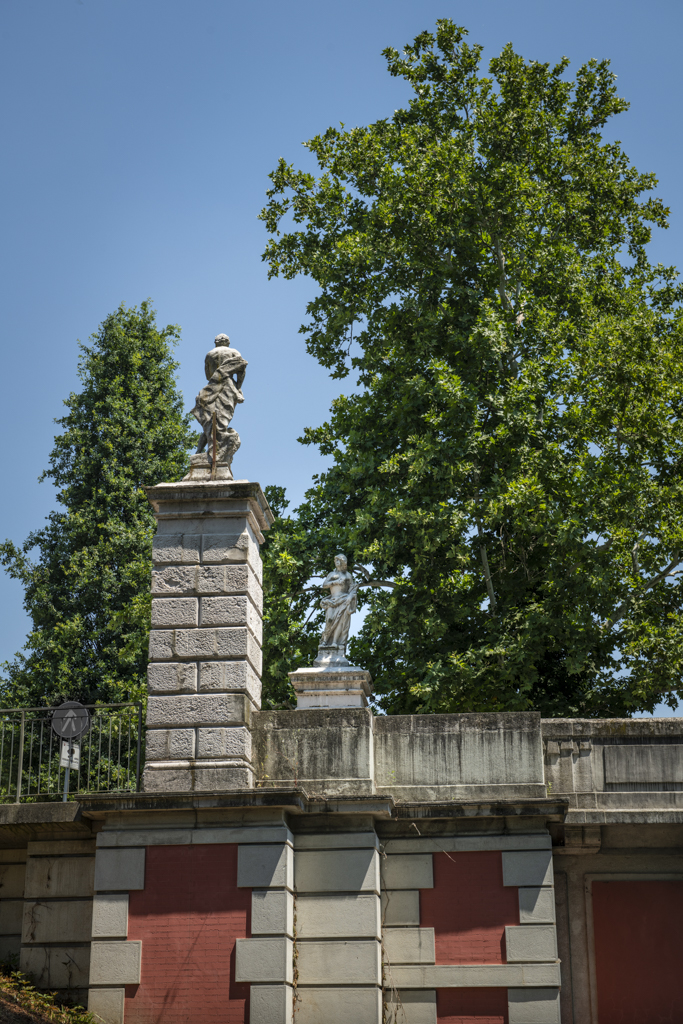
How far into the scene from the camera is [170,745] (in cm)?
1138

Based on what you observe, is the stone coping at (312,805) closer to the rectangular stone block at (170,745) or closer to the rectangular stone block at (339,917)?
the rectangular stone block at (170,745)

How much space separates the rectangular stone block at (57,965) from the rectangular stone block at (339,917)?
2.45 m

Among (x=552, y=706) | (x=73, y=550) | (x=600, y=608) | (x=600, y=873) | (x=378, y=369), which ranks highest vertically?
→ (x=378, y=369)

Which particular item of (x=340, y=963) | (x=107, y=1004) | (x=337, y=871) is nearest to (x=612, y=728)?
(x=337, y=871)

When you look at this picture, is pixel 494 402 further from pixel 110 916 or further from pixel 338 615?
pixel 110 916

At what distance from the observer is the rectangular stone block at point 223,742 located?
11.3 metres

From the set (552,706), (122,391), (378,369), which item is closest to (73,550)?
(122,391)

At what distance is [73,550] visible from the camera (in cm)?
2828

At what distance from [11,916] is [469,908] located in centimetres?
525

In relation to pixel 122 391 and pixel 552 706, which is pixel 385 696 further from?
pixel 122 391

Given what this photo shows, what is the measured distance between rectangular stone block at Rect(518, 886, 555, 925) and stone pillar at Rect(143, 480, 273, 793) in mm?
3182

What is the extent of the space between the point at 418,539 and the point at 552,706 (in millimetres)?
4129

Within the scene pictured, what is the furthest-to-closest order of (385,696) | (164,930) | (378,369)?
(378,369)
(385,696)
(164,930)

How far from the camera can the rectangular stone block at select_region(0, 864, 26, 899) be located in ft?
40.1
